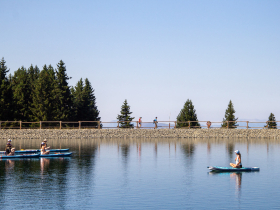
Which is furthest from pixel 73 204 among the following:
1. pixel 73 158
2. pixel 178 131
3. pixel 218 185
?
pixel 178 131

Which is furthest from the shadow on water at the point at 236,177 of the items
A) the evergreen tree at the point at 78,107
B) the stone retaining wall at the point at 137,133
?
the evergreen tree at the point at 78,107

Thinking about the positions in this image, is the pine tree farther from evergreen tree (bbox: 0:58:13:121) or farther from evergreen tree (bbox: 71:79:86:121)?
evergreen tree (bbox: 0:58:13:121)

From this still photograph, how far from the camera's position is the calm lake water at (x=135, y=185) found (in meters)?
16.9

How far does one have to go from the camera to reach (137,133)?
6284 centimetres

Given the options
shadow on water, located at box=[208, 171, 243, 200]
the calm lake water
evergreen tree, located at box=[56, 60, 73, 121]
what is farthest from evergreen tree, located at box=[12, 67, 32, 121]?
shadow on water, located at box=[208, 171, 243, 200]

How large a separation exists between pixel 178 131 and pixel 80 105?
108 ft

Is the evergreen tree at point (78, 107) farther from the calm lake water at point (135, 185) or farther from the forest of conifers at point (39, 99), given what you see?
the calm lake water at point (135, 185)

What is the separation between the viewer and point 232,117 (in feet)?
331

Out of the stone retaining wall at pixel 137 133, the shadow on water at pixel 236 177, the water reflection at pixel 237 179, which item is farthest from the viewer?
the stone retaining wall at pixel 137 133

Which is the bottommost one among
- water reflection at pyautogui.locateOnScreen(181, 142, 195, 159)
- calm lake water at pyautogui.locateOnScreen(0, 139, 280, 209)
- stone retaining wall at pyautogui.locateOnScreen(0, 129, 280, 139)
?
calm lake water at pyautogui.locateOnScreen(0, 139, 280, 209)

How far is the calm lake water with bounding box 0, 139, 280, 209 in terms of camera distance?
16.9 meters

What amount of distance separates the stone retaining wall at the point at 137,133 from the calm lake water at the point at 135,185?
29.5 m

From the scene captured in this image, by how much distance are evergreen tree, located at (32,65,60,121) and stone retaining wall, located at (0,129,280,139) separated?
12249 millimetres

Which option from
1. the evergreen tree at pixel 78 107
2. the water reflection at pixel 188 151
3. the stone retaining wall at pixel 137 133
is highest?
the evergreen tree at pixel 78 107
